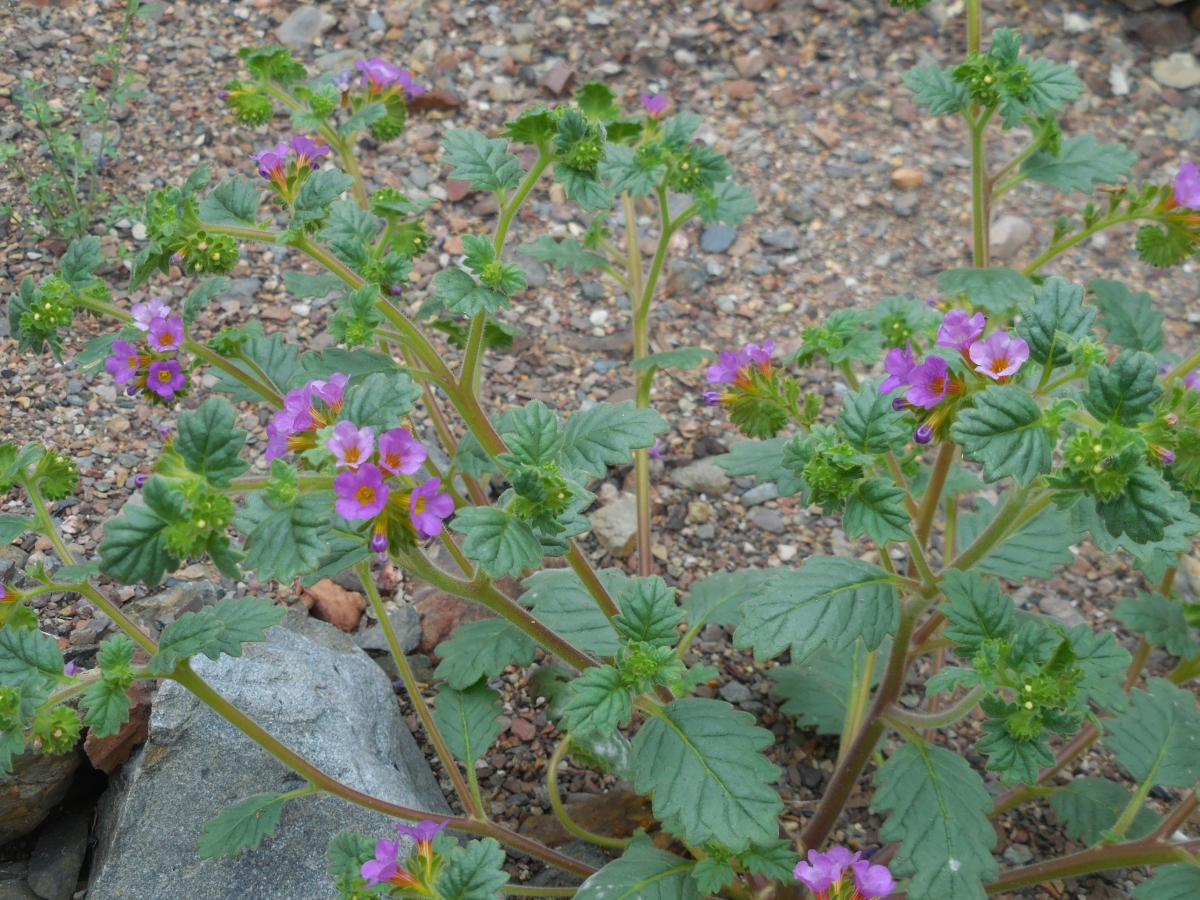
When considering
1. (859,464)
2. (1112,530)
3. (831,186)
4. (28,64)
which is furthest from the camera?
(831,186)

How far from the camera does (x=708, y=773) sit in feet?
6.98

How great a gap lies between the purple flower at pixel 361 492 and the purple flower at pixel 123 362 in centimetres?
95

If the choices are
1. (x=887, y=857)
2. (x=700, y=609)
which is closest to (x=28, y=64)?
(x=700, y=609)

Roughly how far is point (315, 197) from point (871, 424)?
1218 mm

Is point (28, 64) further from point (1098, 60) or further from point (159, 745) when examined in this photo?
point (1098, 60)

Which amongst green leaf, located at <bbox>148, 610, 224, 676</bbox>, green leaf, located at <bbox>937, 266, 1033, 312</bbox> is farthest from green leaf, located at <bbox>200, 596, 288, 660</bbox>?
green leaf, located at <bbox>937, 266, 1033, 312</bbox>

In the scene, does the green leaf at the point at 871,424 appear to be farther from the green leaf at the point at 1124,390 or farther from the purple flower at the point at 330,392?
the purple flower at the point at 330,392

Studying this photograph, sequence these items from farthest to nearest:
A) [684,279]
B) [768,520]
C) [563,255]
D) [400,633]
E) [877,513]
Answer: [684,279] → [768,520] → [563,255] → [400,633] → [877,513]

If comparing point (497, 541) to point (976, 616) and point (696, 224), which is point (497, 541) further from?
point (696, 224)

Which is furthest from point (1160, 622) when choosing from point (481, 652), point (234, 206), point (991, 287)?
point (234, 206)

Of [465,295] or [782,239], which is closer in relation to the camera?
[465,295]

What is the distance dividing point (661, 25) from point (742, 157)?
898 mm

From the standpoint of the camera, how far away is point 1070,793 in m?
2.77

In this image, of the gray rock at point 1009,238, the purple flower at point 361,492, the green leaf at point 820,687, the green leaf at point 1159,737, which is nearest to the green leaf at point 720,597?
the green leaf at point 820,687
